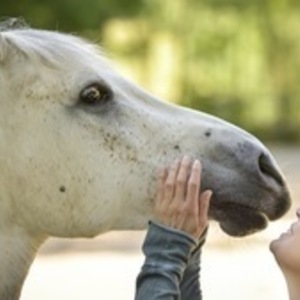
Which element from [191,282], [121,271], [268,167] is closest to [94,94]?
[268,167]

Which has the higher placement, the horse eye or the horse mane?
the horse mane

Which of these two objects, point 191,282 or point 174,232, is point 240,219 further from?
point 191,282

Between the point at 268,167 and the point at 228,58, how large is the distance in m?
21.3

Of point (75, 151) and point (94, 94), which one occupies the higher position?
point (94, 94)

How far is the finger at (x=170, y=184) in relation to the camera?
2666 mm

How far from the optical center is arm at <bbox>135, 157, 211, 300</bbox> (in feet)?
8.68

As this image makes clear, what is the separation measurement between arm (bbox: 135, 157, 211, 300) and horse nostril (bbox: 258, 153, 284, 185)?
140 mm

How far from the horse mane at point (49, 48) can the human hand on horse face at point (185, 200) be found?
349 millimetres

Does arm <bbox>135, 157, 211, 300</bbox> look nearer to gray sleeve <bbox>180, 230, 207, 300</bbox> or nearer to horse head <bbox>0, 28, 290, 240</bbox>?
horse head <bbox>0, 28, 290, 240</bbox>

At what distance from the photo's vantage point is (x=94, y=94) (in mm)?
2752

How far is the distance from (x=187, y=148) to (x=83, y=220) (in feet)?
0.97

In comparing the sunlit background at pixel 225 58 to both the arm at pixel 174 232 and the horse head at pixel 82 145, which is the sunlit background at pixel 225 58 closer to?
the horse head at pixel 82 145

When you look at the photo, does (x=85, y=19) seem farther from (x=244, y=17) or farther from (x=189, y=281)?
(x=189, y=281)

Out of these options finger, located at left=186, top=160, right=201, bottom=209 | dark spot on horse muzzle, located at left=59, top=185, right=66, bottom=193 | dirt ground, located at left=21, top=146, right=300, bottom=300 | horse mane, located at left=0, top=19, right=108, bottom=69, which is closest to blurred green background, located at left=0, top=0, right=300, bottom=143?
dirt ground, located at left=21, top=146, right=300, bottom=300
